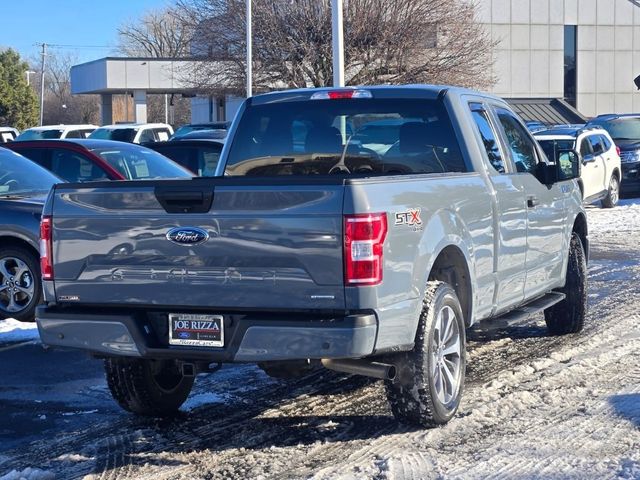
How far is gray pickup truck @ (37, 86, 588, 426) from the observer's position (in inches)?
209

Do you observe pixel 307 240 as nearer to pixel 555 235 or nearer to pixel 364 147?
pixel 364 147

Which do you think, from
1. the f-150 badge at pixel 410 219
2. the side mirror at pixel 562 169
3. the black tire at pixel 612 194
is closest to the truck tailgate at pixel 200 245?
the f-150 badge at pixel 410 219

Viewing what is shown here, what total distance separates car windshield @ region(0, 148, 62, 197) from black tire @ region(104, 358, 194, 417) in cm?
449

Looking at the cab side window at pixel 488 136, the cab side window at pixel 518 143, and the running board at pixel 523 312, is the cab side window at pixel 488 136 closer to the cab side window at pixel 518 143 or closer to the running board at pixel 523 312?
the cab side window at pixel 518 143

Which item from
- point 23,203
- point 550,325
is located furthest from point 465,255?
point 23,203

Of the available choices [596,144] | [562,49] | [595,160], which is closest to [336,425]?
[595,160]

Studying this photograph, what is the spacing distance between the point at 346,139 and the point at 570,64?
4952 centimetres

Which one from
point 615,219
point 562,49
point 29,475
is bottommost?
point 29,475

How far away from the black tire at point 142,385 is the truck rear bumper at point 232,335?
23.1 inches

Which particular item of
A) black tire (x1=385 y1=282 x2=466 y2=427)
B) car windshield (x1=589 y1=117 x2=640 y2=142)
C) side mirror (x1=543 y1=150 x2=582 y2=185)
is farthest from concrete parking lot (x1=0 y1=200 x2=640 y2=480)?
car windshield (x1=589 y1=117 x2=640 y2=142)

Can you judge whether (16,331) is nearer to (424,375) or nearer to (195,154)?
(424,375)

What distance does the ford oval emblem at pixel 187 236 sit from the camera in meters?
5.53

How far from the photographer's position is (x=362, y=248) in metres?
5.25

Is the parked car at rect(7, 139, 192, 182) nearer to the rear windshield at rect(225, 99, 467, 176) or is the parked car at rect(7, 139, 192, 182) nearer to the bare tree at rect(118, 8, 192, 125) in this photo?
the rear windshield at rect(225, 99, 467, 176)
